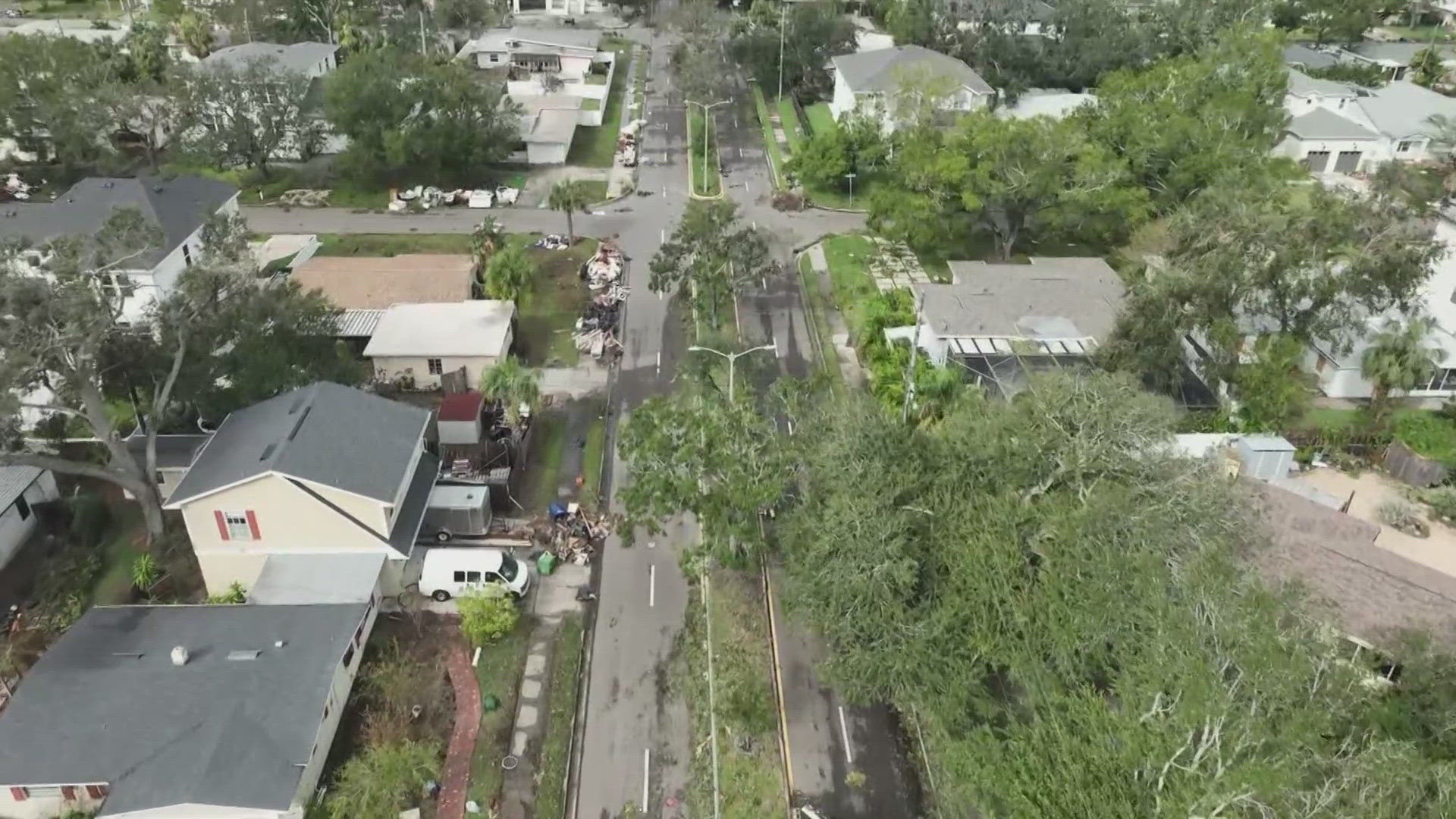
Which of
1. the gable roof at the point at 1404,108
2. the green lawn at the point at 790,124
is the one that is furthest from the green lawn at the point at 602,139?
the gable roof at the point at 1404,108

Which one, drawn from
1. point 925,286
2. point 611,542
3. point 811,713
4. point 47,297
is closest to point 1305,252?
point 925,286

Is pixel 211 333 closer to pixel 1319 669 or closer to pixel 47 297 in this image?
pixel 47 297

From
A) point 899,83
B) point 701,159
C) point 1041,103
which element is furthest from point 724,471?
point 1041,103

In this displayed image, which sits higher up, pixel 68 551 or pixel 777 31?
pixel 777 31

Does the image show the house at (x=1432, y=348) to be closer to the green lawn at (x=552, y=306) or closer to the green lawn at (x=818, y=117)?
the green lawn at (x=552, y=306)

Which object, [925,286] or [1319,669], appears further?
[925,286]

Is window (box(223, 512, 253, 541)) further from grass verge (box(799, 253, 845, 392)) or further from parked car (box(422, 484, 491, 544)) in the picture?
grass verge (box(799, 253, 845, 392))

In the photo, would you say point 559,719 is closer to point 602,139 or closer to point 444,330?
point 444,330
